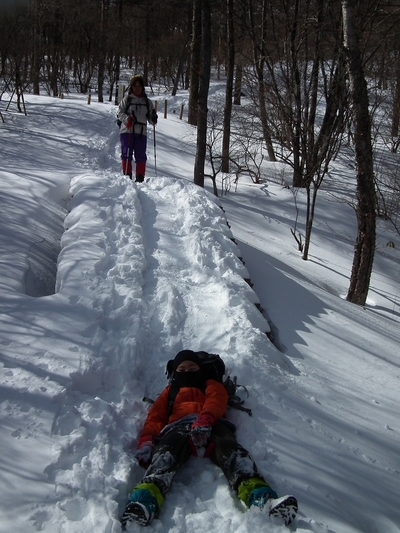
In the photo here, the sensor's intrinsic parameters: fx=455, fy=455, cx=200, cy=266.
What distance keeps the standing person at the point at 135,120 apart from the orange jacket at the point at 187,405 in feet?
19.2

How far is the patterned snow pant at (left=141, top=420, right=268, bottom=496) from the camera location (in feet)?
9.23

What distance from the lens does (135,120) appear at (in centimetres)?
861

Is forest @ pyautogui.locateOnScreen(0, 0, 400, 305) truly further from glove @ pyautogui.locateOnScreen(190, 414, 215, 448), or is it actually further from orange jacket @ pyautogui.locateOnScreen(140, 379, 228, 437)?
glove @ pyautogui.locateOnScreen(190, 414, 215, 448)

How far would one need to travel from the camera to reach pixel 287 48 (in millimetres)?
10664

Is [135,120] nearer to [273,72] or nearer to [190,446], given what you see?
[273,72]

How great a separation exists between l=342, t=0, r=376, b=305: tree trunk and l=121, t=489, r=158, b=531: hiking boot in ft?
18.5

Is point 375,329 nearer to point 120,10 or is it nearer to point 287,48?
point 287,48

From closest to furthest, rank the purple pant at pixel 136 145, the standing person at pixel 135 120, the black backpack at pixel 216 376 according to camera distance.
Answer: the black backpack at pixel 216 376
the standing person at pixel 135 120
the purple pant at pixel 136 145

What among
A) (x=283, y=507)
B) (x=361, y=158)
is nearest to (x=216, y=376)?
(x=283, y=507)

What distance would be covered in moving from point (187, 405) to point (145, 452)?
566mm

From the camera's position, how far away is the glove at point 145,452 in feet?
9.87

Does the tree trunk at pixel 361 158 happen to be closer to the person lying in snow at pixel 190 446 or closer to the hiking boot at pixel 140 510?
the person lying in snow at pixel 190 446

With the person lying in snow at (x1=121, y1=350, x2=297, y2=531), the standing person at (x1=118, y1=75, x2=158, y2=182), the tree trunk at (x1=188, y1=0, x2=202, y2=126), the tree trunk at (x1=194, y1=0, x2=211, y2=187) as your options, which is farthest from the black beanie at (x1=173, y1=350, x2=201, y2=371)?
the tree trunk at (x1=188, y1=0, x2=202, y2=126)

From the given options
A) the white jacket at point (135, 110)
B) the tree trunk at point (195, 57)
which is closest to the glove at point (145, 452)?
the white jacket at point (135, 110)
